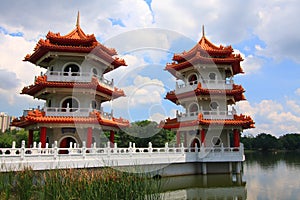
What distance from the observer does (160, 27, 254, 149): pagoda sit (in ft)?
70.1

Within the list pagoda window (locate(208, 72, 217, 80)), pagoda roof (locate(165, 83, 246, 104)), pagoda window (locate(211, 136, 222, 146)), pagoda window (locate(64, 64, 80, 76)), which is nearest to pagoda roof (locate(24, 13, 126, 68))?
pagoda window (locate(64, 64, 80, 76))

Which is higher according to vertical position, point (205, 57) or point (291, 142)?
point (205, 57)

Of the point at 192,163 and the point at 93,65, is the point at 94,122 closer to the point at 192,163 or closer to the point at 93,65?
the point at 93,65

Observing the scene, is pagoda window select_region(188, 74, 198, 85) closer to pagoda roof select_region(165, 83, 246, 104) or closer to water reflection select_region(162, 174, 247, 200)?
pagoda roof select_region(165, 83, 246, 104)

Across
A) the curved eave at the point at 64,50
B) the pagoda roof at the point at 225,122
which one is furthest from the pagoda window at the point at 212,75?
the curved eave at the point at 64,50

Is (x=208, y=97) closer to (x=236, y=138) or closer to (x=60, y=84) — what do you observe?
(x=236, y=138)

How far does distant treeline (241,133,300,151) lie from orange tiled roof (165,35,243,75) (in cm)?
5986

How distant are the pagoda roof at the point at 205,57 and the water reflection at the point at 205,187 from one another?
941 centimetres

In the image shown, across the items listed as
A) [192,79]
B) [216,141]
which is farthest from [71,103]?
[216,141]

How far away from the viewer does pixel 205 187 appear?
53.0 ft

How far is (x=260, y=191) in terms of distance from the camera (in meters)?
14.6

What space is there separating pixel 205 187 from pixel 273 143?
226ft

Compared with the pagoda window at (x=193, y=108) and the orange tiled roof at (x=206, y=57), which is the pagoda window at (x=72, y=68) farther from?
the pagoda window at (x=193, y=108)

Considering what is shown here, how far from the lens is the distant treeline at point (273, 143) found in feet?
253
